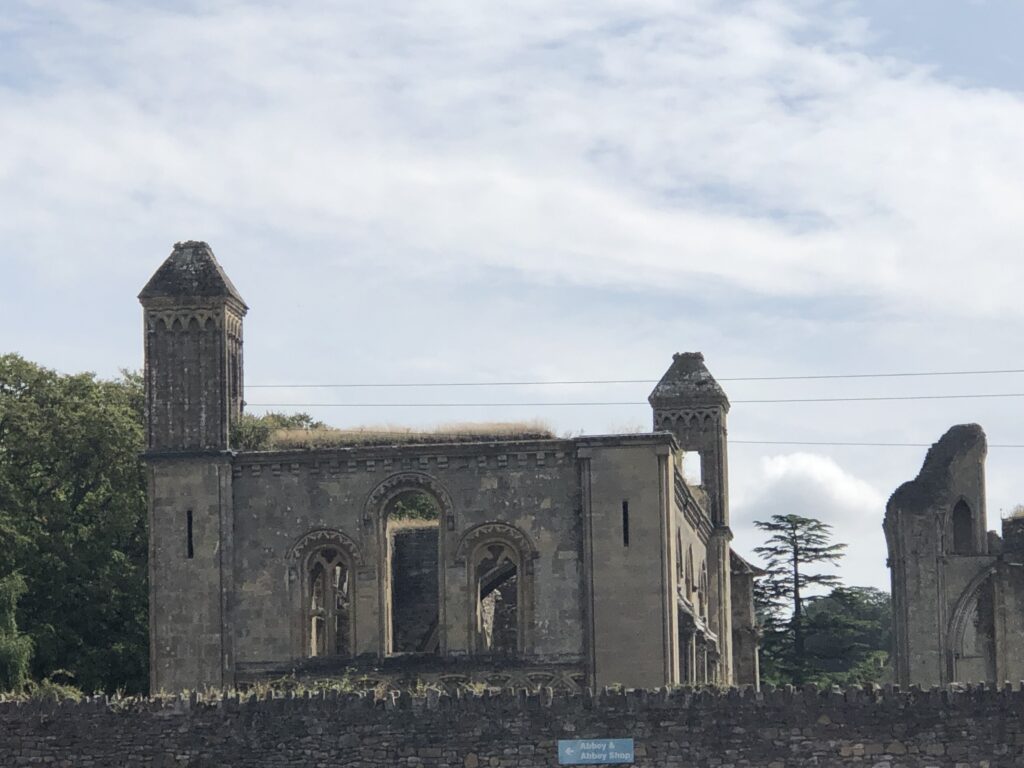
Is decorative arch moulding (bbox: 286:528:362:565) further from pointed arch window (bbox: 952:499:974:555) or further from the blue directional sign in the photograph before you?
pointed arch window (bbox: 952:499:974:555)

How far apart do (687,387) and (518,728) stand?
27386mm

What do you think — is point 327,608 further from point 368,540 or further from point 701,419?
point 701,419

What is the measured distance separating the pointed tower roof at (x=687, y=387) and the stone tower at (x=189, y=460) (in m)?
15.3

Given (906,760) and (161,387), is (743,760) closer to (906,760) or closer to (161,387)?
(906,760)

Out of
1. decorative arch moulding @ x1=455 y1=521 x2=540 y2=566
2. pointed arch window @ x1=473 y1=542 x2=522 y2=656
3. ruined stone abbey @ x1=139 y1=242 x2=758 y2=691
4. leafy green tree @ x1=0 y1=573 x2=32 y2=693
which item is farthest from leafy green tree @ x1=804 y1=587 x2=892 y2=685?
leafy green tree @ x1=0 y1=573 x2=32 y2=693

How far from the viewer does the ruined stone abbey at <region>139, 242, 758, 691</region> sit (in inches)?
1890

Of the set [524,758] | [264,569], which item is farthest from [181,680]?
[524,758]

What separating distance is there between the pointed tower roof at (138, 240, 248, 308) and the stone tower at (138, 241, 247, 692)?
2 centimetres

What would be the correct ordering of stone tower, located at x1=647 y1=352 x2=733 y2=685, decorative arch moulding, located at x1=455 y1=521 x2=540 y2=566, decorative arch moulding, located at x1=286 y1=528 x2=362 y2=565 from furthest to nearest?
stone tower, located at x1=647 y1=352 x2=733 y2=685 → decorative arch moulding, located at x1=286 y1=528 x2=362 y2=565 → decorative arch moulding, located at x1=455 y1=521 x2=540 y2=566

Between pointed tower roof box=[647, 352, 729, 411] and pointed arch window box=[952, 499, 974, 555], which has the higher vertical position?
pointed tower roof box=[647, 352, 729, 411]

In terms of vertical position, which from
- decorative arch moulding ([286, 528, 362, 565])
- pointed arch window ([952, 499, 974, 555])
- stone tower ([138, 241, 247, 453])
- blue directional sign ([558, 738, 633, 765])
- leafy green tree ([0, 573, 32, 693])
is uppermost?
stone tower ([138, 241, 247, 453])

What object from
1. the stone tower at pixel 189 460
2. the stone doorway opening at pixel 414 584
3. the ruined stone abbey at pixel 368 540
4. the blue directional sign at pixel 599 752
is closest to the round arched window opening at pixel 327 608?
the ruined stone abbey at pixel 368 540

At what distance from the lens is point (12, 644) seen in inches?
2060

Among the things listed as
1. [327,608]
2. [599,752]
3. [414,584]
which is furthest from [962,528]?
[599,752]
